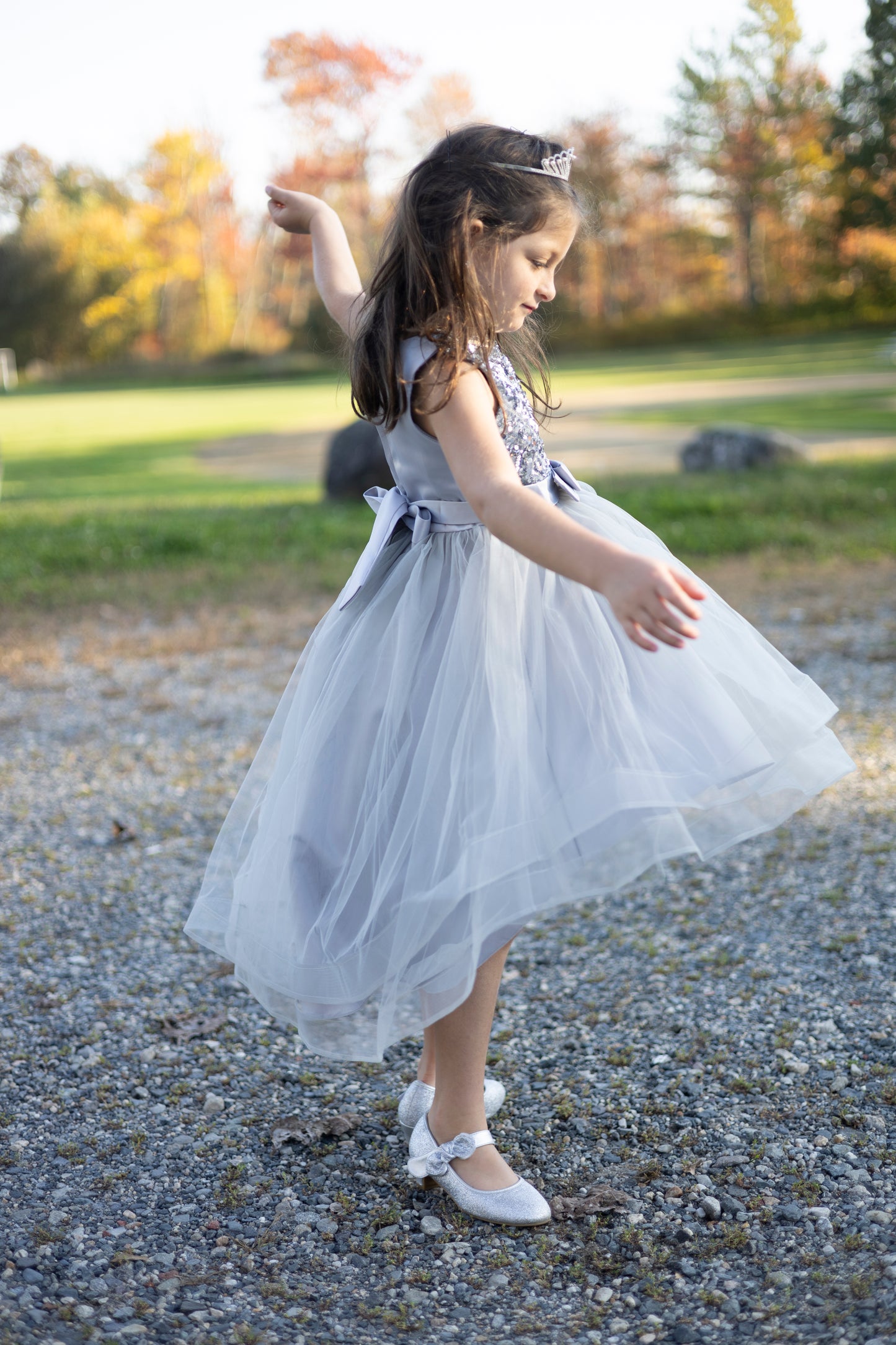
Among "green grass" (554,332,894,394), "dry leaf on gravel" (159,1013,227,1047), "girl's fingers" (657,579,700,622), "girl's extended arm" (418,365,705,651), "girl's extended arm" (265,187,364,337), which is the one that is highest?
"green grass" (554,332,894,394)

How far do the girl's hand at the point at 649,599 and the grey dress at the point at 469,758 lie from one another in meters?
0.28

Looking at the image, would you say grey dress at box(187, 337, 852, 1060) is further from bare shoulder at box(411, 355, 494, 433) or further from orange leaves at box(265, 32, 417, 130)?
orange leaves at box(265, 32, 417, 130)

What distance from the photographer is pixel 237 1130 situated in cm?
211

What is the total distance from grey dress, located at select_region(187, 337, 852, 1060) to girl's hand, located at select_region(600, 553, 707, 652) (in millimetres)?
279

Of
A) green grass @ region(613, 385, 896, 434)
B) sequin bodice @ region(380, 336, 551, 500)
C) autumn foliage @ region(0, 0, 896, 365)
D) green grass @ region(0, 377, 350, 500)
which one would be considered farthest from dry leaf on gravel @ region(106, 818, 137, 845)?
autumn foliage @ region(0, 0, 896, 365)

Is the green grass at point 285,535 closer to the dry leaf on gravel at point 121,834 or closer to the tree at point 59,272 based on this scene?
the dry leaf on gravel at point 121,834

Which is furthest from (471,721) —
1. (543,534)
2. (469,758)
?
(543,534)

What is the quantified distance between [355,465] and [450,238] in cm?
816

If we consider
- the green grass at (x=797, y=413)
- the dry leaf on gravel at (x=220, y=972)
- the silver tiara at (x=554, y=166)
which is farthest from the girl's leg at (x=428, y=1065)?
the green grass at (x=797, y=413)

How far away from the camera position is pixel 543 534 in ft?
5.05

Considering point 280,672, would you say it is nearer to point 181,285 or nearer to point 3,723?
point 3,723

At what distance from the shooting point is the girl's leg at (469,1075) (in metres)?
1.85

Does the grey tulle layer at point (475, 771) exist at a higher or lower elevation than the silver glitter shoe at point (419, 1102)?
higher

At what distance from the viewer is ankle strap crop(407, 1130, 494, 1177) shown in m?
1.88
